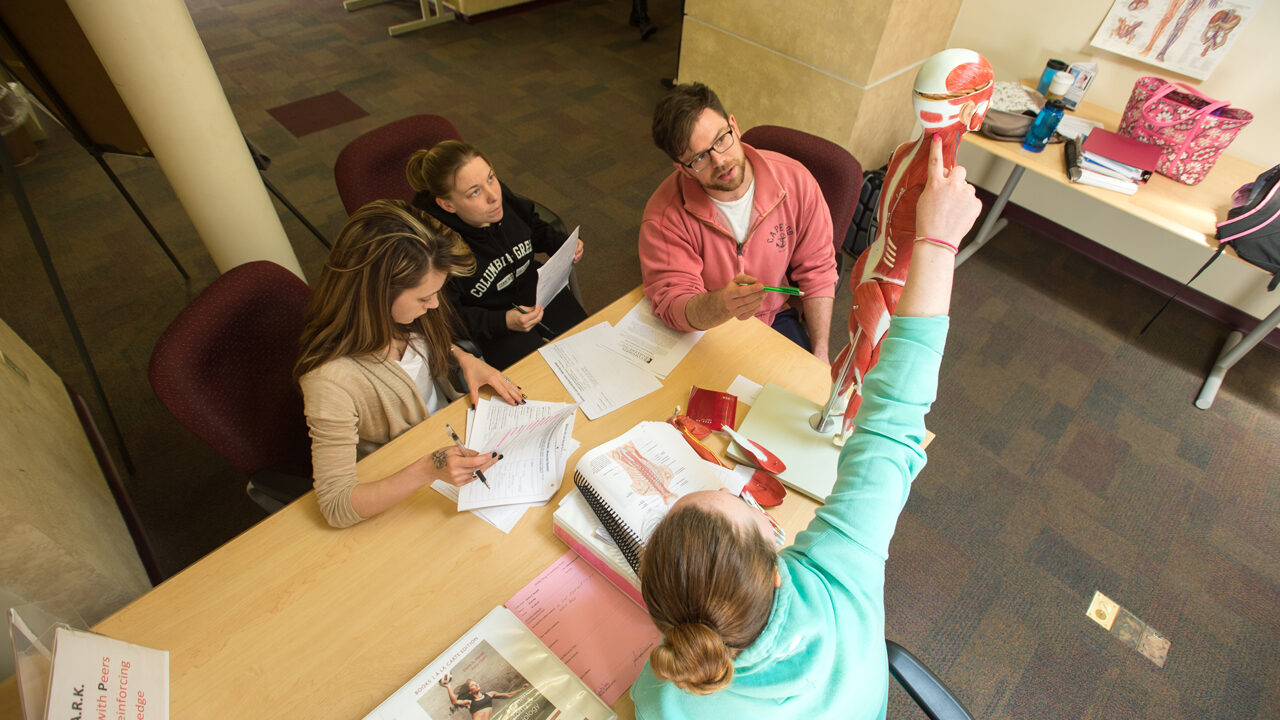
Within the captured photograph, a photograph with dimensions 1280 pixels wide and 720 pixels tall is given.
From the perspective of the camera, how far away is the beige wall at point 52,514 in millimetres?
1224

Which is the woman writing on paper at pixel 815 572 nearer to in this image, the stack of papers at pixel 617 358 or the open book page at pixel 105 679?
the stack of papers at pixel 617 358

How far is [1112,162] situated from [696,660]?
104 inches

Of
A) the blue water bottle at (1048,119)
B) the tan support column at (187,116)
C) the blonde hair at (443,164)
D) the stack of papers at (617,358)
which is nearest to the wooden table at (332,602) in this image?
the stack of papers at (617,358)

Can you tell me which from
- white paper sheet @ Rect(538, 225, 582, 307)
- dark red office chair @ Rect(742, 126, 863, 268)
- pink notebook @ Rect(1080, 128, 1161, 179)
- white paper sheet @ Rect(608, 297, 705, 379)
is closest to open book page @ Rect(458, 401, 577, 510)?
white paper sheet @ Rect(608, 297, 705, 379)

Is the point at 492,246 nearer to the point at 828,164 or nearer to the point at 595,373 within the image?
the point at 595,373

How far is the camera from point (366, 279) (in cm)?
118

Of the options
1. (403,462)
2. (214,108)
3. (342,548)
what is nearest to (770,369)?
(403,462)

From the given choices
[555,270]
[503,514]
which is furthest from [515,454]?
[555,270]

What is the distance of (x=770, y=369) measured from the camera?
4.75 feet

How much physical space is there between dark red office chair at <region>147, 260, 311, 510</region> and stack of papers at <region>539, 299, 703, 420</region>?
609 millimetres

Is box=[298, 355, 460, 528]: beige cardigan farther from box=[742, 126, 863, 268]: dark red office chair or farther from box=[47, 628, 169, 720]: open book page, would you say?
box=[742, 126, 863, 268]: dark red office chair

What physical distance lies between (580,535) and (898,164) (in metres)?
0.91

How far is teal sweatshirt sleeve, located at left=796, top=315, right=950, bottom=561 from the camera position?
0.80m

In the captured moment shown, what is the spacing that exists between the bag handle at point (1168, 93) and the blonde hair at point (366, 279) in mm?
2707
